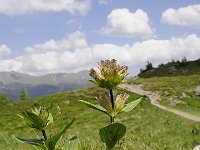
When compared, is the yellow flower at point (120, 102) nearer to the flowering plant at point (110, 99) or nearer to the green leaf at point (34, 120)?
the flowering plant at point (110, 99)

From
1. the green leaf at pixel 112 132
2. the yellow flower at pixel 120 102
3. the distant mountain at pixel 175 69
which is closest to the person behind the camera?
the green leaf at pixel 112 132

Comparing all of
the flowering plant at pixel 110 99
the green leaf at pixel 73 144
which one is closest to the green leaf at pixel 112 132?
the flowering plant at pixel 110 99

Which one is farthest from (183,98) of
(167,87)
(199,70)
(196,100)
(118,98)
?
(118,98)

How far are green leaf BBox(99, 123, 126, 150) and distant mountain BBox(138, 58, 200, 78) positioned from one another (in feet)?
439

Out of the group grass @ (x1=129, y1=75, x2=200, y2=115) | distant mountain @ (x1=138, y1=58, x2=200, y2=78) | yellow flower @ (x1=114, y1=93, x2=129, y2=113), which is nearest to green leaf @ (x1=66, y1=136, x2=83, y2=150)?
yellow flower @ (x1=114, y1=93, x2=129, y2=113)

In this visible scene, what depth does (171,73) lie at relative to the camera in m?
145

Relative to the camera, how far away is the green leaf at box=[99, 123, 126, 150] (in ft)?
11.2

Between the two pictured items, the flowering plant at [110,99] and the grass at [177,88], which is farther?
the grass at [177,88]

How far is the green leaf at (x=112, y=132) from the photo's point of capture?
3.40 meters

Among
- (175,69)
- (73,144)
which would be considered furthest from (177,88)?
(73,144)

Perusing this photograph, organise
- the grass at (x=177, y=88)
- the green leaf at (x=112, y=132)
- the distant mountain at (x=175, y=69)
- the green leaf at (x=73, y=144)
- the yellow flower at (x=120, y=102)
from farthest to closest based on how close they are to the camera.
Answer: the distant mountain at (x=175, y=69) < the grass at (x=177, y=88) < the green leaf at (x=73, y=144) < the yellow flower at (x=120, y=102) < the green leaf at (x=112, y=132)

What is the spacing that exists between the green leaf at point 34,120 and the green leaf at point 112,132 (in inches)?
27.1

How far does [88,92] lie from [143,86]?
53.3ft

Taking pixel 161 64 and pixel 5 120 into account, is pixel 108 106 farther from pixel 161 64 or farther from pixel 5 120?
pixel 161 64
